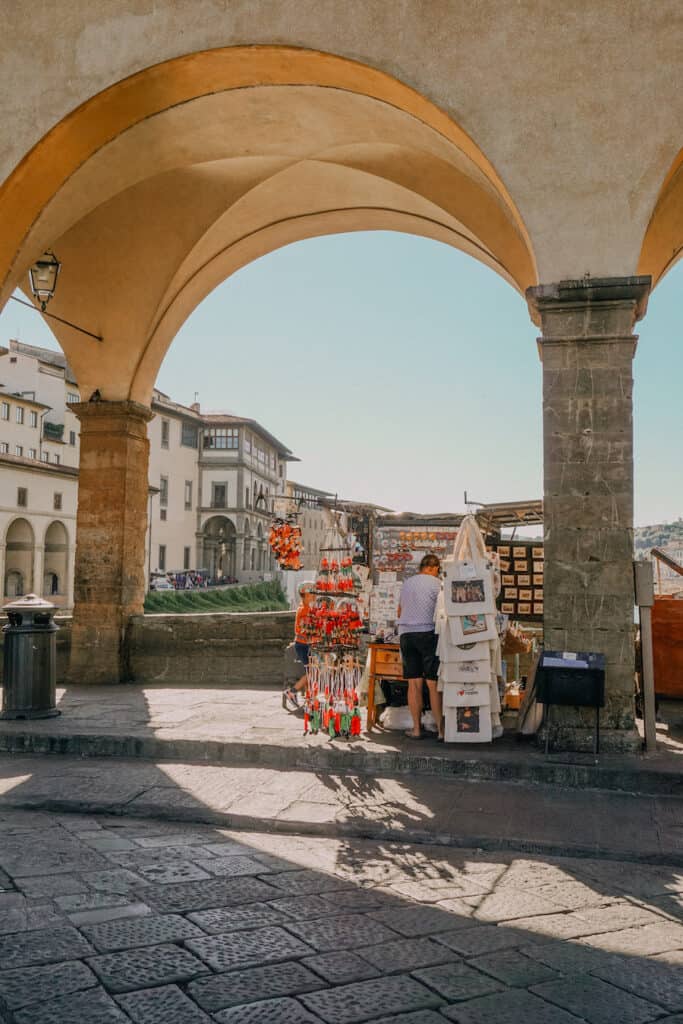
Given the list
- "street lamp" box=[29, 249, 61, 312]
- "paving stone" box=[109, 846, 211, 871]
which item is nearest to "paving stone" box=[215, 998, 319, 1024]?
"paving stone" box=[109, 846, 211, 871]

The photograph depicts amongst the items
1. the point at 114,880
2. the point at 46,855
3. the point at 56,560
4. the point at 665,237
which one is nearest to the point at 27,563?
the point at 56,560

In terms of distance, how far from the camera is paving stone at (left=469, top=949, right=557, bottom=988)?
9.76ft

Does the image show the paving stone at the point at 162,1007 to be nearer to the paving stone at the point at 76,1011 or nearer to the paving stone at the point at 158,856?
the paving stone at the point at 76,1011

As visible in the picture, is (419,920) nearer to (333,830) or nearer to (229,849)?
(229,849)

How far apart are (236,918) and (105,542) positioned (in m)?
7.52

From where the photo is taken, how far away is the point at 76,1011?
2705 mm

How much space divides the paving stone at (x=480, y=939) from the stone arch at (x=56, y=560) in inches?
1933

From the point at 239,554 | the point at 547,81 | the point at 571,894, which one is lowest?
the point at 571,894

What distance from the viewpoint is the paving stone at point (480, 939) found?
3240mm

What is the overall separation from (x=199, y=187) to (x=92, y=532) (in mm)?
4003

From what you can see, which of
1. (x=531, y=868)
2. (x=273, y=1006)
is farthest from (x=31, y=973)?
(x=531, y=868)

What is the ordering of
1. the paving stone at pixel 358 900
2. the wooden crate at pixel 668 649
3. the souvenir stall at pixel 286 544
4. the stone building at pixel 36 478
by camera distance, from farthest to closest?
the stone building at pixel 36 478, the souvenir stall at pixel 286 544, the wooden crate at pixel 668 649, the paving stone at pixel 358 900

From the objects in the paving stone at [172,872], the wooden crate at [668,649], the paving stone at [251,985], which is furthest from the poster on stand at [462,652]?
the paving stone at [251,985]

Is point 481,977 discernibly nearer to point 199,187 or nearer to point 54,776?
point 54,776
